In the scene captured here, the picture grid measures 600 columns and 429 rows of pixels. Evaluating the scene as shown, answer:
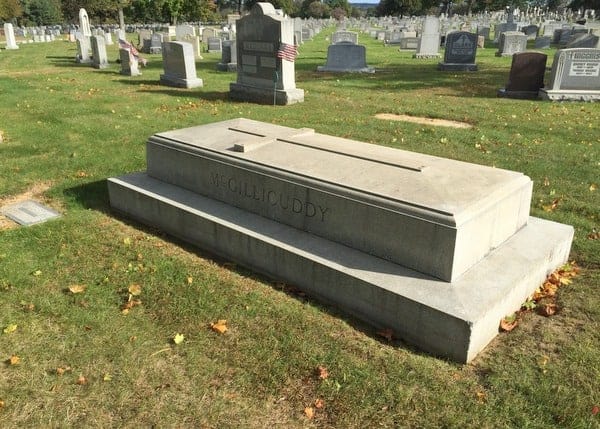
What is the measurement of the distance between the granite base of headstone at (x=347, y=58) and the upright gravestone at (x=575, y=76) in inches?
272

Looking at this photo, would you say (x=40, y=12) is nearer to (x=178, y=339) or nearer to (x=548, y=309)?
(x=178, y=339)

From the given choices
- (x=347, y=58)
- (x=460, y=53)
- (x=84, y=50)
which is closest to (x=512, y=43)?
(x=460, y=53)

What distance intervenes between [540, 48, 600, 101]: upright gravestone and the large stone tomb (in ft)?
31.8

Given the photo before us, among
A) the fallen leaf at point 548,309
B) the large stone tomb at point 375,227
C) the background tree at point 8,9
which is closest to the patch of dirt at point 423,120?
the large stone tomb at point 375,227

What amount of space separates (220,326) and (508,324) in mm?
2193

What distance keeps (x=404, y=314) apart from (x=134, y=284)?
2423mm

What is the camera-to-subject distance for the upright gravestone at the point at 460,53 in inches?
725

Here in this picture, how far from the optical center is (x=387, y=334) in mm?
3553

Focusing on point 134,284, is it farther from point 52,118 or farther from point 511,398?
point 52,118

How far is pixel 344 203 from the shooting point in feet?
12.7

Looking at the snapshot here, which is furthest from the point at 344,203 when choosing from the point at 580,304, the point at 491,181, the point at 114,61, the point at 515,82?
the point at 114,61

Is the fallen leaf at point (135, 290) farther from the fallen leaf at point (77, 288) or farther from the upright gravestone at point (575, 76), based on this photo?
the upright gravestone at point (575, 76)

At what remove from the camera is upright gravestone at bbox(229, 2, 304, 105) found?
11.7 m

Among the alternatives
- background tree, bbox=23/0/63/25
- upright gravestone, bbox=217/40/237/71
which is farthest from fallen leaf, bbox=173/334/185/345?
background tree, bbox=23/0/63/25
